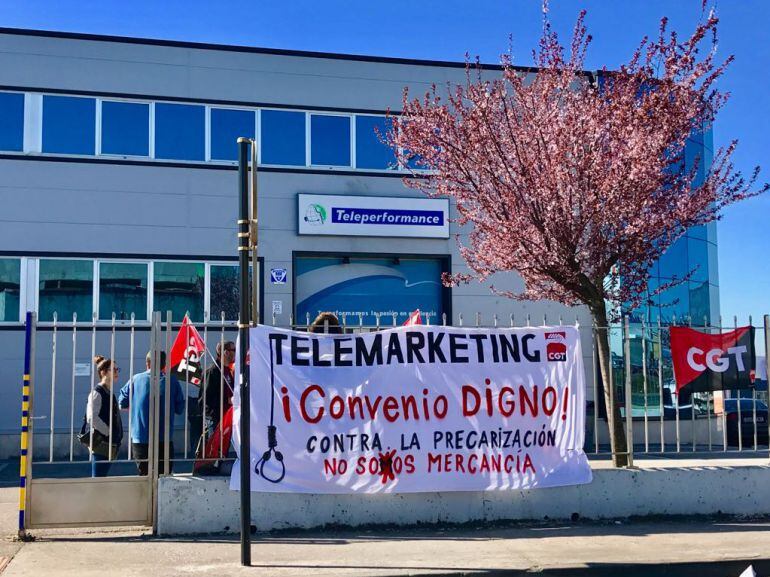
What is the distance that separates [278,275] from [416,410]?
8.46 m

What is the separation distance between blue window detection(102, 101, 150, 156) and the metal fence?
3408 mm

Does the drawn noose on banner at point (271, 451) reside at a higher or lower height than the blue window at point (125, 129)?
lower

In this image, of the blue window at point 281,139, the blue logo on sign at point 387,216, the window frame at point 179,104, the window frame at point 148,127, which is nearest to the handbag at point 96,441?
the window frame at point 179,104

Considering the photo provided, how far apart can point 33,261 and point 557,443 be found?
35.9ft

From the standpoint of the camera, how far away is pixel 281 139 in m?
17.4

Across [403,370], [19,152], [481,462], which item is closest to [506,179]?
[403,370]

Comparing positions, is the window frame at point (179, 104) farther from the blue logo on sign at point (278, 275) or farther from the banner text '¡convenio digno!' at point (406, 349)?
the banner text '¡convenio digno!' at point (406, 349)

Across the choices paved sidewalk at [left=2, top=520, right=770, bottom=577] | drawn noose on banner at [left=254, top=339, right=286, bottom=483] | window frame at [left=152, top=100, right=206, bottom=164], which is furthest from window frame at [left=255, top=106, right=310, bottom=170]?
paved sidewalk at [left=2, top=520, right=770, bottom=577]

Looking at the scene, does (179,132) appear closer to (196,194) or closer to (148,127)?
(148,127)

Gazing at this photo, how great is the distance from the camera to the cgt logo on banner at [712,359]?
32.7ft

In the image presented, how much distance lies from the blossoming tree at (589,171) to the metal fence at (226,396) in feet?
2.07

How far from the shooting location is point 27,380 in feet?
27.0

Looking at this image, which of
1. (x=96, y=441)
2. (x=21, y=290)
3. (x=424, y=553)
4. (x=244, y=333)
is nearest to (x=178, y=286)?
(x=21, y=290)

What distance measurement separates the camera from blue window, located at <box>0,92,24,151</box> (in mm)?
16031
